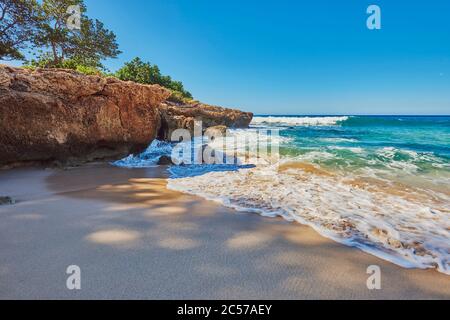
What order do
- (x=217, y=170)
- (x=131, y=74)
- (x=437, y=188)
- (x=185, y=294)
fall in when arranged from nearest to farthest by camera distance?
(x=185, y=294), (x=437, y=188), (x=217, y=170), (x=131, y=74)

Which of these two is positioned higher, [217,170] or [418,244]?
[217,170]

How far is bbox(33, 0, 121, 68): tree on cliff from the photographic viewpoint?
15.2 m

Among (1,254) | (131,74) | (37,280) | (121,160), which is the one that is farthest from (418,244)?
(131,74)

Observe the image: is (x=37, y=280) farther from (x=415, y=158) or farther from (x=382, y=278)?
(x=415, y=158)

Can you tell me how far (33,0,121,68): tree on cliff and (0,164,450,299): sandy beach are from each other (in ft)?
53.0

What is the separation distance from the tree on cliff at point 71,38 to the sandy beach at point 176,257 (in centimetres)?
1616

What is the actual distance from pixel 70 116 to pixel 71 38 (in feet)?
48.8

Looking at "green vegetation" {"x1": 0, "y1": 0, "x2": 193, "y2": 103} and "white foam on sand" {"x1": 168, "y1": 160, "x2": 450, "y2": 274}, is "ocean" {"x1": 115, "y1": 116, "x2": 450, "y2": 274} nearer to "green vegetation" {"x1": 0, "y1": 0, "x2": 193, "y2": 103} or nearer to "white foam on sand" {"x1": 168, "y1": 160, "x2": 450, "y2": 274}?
"white foam on sand" {"x1": 168, "y1": 160, "x2": 450, "y2": 274}

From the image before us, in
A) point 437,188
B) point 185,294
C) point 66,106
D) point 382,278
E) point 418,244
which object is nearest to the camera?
point 185,294

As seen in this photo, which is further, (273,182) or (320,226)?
(273,182)

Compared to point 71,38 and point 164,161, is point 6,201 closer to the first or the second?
point 164,161

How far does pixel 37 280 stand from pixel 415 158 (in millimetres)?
12145

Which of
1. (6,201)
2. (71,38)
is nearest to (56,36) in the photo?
(71,38)
